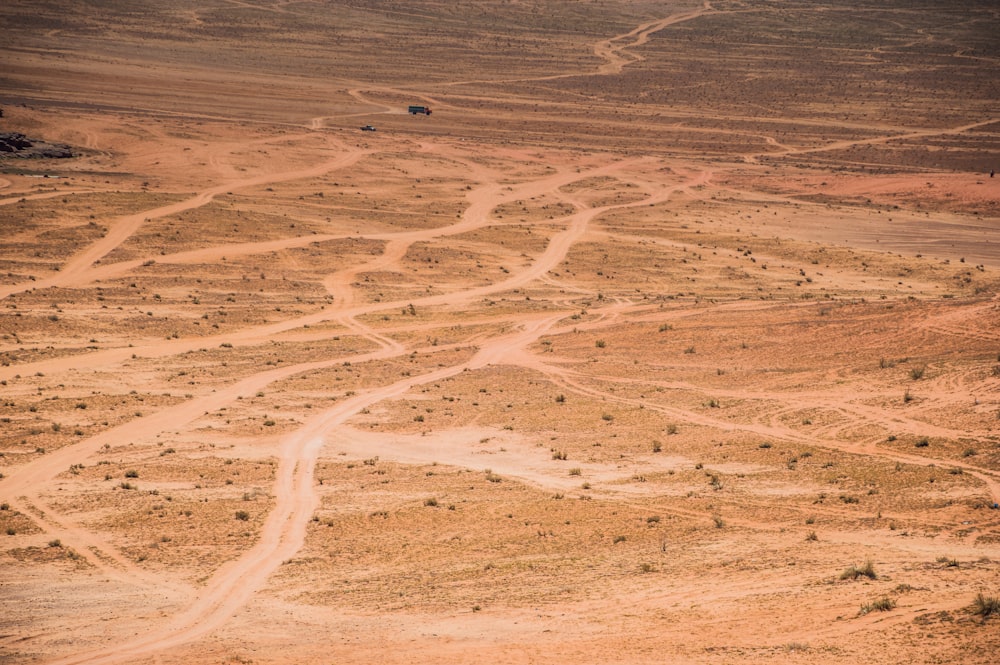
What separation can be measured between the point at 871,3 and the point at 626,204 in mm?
126884

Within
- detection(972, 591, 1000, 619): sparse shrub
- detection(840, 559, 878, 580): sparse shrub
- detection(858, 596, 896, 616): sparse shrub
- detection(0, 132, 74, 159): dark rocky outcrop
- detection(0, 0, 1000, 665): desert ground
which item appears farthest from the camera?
detection(0, 132, 74, 159): dark rocky outcrop

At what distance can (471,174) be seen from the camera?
76.4 m

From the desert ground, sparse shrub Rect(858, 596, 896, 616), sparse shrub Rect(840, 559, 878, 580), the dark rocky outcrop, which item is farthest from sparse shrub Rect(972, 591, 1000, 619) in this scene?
the dark rocky outcrop

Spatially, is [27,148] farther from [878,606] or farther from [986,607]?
[986,607]

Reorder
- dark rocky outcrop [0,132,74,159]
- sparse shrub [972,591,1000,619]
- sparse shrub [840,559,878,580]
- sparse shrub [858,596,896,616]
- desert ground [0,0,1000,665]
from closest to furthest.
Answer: sparse shrub [972,591,1000,619], sparse shrub [858,596,896,616], sparse shrub [840,559,878,580], desert ground [0,0,1000,665], dark rocky outcrop [0,132,74,159]

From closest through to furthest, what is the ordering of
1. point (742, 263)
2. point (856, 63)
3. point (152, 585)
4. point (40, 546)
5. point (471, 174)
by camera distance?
point (152, 585), point (40, 546), point (742, 263), point (471, 174), point (856, 63)

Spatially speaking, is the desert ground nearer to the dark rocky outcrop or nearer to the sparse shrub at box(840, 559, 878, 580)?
the sparse shrub at box(840, 559, 878, 580)

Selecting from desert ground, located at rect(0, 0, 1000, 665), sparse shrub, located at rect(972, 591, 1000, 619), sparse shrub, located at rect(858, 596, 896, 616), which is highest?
sparse shrub, located at rect(972, 591, 1000, 619)

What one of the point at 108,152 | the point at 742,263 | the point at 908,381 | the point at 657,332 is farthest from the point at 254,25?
the point at 908,381

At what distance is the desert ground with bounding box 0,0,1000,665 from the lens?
17875mm

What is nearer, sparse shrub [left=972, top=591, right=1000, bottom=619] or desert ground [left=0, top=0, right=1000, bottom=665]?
sparse shrub [left=972, top=591, right=1000, bottom=619]

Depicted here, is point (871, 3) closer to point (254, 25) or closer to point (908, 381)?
point (254, 25)

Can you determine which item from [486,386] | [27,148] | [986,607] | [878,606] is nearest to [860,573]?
[878,606]

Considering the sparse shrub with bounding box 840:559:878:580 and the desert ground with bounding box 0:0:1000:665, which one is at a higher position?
the sparse shrub with bounding box 840:559:878:580
